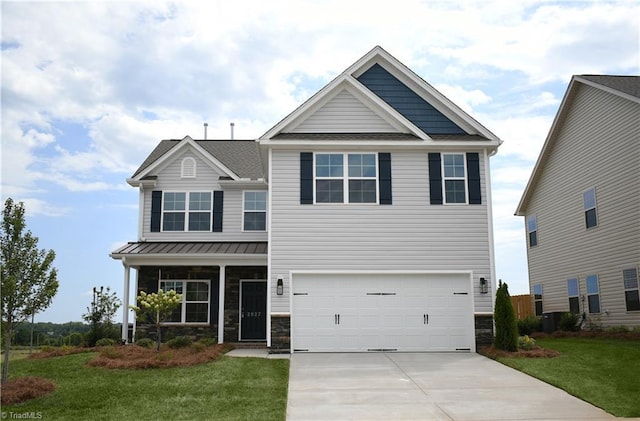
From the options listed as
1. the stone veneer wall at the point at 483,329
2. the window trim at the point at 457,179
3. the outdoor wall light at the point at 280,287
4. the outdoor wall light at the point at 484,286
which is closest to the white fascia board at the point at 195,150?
the outdoor wall light at the point at 280,287

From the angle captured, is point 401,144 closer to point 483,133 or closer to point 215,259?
point 483,133

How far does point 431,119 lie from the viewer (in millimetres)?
17984

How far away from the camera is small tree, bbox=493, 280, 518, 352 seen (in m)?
15.2

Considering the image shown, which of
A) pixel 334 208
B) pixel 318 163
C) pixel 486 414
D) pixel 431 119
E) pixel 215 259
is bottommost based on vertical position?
pixel 486 414

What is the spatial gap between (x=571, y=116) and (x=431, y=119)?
745 cm

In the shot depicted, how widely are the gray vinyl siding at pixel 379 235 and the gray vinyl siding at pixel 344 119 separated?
5.80 feet

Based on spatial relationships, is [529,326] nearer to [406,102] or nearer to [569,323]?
[569,323]

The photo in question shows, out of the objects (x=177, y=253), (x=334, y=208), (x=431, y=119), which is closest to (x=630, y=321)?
(x=431, y=119)

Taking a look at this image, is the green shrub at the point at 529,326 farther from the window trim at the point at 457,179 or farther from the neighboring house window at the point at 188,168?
the neighboring house window at the point at 188,168

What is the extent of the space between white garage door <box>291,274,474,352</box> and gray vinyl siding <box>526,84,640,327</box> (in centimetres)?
613

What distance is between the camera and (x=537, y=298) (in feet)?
84.8

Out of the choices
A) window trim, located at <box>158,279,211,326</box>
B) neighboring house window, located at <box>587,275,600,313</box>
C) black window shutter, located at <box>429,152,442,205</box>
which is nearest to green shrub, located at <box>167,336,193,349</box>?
window trim, located at <box>158,279,211,326</box>

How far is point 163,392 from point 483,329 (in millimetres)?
9166

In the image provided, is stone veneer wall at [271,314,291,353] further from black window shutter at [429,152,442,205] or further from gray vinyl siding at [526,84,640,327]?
gray vinyl siding at [526,84,640,327]
